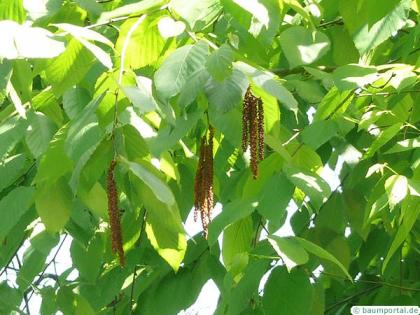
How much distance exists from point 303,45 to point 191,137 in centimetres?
Answer: 76

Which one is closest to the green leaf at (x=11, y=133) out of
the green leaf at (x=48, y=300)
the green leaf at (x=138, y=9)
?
the green leaf at (x=138, y=9)

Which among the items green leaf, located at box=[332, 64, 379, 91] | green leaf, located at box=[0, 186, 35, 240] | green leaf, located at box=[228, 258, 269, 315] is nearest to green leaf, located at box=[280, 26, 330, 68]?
green leaf, located at box=[332, 64, 379, 91]

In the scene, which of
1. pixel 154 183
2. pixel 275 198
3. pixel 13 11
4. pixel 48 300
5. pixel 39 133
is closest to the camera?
pixel 154 183

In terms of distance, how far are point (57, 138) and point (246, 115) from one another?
427 millimetres

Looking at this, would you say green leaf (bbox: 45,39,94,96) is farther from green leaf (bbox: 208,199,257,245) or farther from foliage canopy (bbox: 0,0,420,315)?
green leaf (bbox: 208,199,257,245)

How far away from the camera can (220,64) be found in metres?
1.73

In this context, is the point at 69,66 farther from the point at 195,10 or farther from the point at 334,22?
the point at 334,22

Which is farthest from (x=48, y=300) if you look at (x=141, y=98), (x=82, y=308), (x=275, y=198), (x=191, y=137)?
(x=141, y=98)

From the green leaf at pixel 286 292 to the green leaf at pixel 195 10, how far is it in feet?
2.27

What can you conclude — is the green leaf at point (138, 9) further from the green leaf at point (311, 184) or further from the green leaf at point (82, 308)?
the green leaf at point (82, 308)

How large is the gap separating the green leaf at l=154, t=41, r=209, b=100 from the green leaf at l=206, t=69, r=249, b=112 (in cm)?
5

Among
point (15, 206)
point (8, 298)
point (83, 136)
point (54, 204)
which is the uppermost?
point (83, 136)

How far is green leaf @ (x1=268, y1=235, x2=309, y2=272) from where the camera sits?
2.03m

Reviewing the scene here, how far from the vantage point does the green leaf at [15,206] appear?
239 cm
